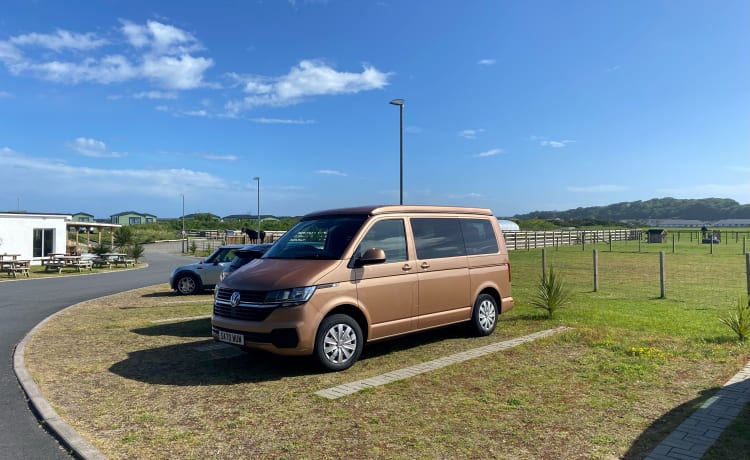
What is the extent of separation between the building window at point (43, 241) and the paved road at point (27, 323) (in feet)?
35.5

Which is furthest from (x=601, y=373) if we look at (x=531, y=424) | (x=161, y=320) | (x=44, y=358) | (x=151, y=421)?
(x=161, y=320)

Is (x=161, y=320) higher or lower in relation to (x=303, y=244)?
lower

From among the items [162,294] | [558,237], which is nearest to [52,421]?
[162,294]

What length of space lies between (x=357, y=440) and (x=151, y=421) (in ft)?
6.64

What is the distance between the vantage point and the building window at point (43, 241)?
103ft

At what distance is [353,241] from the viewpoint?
6660 millimetres

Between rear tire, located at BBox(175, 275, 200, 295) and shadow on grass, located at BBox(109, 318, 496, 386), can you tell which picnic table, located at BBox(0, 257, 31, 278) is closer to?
rear tire, located at BBox(175, 275, 200, 295)

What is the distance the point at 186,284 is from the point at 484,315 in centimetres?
1052

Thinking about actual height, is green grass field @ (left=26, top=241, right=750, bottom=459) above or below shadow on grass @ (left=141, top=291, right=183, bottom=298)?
above

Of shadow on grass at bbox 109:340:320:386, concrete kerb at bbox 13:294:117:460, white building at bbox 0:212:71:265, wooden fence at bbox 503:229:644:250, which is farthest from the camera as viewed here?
wooden fence at bbox 503:229:644:250

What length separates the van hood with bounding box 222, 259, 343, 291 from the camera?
19.9 feet

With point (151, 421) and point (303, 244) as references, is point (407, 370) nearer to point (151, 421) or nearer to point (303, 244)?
point (303, 244)

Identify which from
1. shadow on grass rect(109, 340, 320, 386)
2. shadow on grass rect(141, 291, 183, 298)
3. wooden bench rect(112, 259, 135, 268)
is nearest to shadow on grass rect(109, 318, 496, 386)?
shadow on grass rect(109, 340, 320, 386)

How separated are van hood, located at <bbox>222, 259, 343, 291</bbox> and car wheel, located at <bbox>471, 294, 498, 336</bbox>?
2882mm
